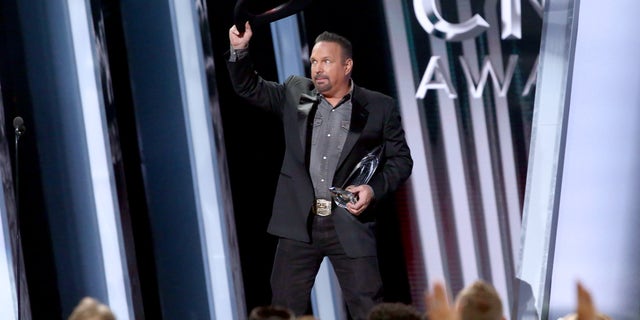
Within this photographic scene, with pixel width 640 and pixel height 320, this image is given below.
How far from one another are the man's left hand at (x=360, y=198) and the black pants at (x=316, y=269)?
10 cm

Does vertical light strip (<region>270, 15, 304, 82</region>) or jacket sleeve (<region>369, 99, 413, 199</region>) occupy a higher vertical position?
vertical light strip (<region>270, 15, 304, 82</region>)

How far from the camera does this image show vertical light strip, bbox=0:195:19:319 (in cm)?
382

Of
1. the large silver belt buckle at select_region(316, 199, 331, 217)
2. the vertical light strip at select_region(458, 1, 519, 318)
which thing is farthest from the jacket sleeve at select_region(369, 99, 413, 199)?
the vertical light strip at select_region(458, 1, 519, 318)

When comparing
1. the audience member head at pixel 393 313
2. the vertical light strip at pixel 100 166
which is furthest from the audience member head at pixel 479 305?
the vertical light strip at pixel 100 166

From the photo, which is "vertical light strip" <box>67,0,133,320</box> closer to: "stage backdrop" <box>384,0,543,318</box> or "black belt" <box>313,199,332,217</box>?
"black belt" <box>313,199,332,217</box>

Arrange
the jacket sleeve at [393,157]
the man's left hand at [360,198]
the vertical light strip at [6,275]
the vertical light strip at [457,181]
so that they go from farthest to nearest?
1. the vertical light strip at [457,181]
2. the vertical light strip at [6,275]
3. the jacket sleeve at [393,157]
4. the man's left hand at [360,198]

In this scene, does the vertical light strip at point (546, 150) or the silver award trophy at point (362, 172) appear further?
the vertical light strip at point (546, 150)

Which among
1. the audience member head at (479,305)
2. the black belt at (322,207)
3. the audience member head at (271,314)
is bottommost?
the black belt at (322,207)

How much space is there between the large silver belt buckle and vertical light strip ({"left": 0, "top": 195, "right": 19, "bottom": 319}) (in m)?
1.11

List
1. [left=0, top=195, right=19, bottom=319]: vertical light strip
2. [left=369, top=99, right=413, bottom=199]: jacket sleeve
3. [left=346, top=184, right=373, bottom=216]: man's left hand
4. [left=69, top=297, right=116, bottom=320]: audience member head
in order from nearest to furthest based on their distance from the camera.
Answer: [left=69, top=297, right=116, bottom=320]: audience member head
[left=346, top=184, right=373, bottom=216]: man's left hand
[left=369, top=99, right=413, bottom=199]: jacket sleeve
[left=0, top=195, right=19, bottom=319]: vertical light strip

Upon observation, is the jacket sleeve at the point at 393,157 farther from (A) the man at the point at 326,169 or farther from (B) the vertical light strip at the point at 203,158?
(B) the vertical light strip at the point at 203,158

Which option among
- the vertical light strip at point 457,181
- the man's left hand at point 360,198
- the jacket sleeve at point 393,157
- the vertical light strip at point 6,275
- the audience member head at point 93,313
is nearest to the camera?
the audience member head at point 93,313

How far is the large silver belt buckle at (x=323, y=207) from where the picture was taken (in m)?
3.56

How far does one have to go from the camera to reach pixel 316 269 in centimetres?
362
